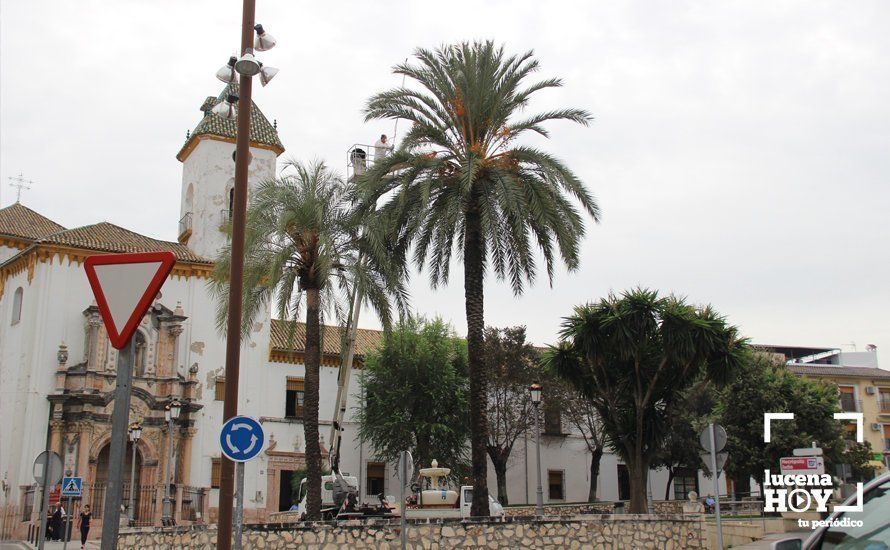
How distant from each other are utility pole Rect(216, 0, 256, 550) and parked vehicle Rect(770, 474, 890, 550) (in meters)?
7.66

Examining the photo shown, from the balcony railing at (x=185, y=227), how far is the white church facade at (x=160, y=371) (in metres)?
0.06

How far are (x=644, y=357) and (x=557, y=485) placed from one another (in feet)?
79.1

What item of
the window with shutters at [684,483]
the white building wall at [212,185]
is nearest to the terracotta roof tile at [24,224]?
the white building wall at [212,185]

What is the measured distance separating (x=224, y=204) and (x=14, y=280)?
9.95 meters

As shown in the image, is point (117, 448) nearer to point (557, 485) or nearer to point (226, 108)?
point (226, 108)

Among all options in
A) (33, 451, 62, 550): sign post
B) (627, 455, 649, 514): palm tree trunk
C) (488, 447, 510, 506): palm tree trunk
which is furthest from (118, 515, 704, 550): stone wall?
(488, 447, 510, 506): palm tree trunk

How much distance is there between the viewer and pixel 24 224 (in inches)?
1668

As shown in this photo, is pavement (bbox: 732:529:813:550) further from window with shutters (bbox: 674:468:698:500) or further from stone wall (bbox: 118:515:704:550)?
window with shutters (bbox: 674:468:698:500)

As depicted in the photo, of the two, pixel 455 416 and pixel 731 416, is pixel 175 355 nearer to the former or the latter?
pixel 455 416

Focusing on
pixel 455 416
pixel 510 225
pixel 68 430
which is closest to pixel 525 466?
pixel 455 416

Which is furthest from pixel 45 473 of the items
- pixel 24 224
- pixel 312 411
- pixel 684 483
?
pixel 684 483

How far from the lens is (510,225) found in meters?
23.2

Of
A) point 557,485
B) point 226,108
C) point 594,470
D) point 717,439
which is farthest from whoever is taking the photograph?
point 557,485

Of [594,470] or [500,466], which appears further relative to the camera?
[594,470]
